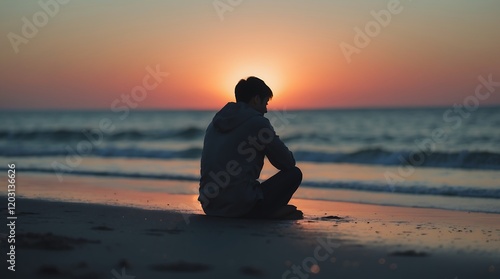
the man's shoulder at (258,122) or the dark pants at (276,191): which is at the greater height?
the man's shoulder at (258,122)

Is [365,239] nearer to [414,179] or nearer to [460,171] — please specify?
[414,179]

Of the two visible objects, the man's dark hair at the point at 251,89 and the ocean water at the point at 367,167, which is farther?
the ocean water at the point at 367,167

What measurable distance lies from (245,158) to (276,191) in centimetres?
46

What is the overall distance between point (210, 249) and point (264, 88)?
6.62ft

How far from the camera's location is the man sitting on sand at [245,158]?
6566 millimetres

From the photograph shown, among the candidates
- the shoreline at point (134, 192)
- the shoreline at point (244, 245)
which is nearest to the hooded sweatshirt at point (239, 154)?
the shoreline at point (244, 245)

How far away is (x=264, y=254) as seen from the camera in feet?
16.4

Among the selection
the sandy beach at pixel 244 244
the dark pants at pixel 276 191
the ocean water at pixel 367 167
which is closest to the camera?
the sandy beach at pixel 244 244

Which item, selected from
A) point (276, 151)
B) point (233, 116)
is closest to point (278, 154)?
point (276, 151)

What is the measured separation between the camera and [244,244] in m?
5.36

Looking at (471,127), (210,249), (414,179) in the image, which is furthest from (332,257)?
(471,127)

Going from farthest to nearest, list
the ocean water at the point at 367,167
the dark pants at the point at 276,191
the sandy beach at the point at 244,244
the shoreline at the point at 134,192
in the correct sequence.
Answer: the ocean water at the point at 367,167 → the shoreline at the point at 134,192 → the dark pants at the point at 276,191 → the sandy beach at the point at 244,244

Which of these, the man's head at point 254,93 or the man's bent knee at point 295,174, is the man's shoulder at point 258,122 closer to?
the man's head at point 254,93

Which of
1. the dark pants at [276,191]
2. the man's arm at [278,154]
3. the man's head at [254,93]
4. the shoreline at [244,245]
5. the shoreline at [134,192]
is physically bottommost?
the shoreline at [244,245]
